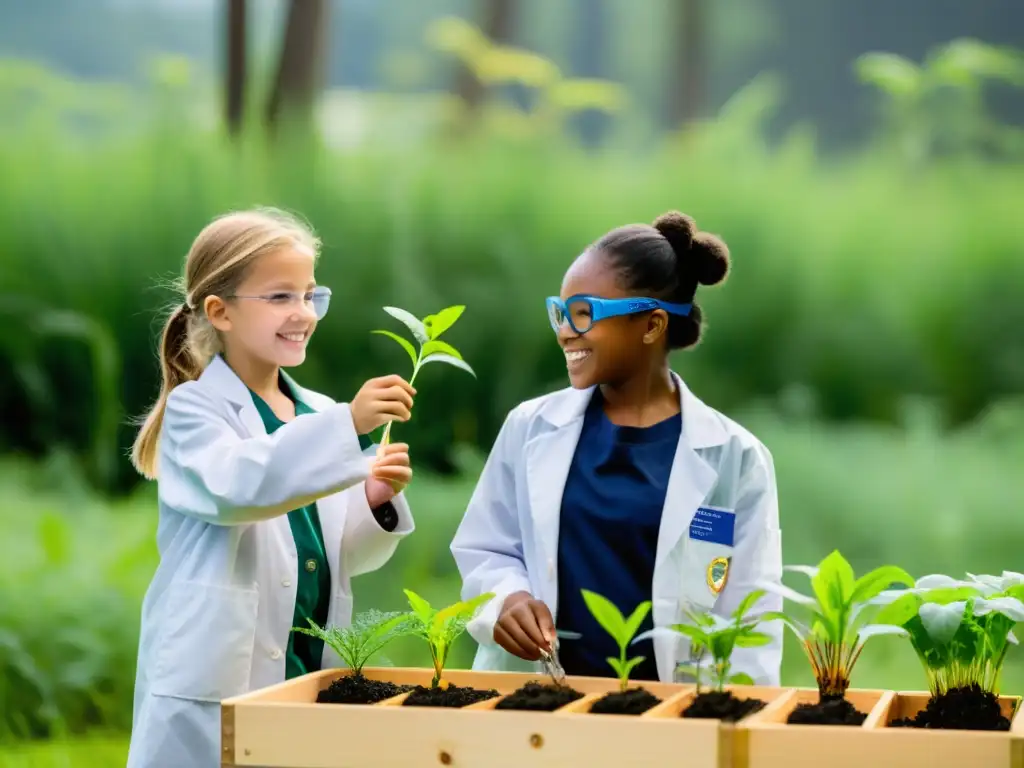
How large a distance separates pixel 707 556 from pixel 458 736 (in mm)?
695

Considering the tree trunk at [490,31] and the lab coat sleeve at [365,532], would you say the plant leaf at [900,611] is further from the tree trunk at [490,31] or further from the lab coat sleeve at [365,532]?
the tree trunk at [490,31]

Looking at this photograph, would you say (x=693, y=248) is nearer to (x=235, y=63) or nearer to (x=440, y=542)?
(x=440, y=542)

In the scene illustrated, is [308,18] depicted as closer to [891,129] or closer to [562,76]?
[562,76]

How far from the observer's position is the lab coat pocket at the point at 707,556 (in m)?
2.55

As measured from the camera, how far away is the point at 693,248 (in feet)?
9.05

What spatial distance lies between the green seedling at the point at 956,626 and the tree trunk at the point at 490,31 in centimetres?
636

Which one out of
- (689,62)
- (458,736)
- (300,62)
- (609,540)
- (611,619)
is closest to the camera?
(458,736)

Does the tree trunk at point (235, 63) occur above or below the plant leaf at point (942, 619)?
above

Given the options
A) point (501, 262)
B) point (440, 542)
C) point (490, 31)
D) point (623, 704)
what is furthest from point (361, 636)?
point (490, 31)

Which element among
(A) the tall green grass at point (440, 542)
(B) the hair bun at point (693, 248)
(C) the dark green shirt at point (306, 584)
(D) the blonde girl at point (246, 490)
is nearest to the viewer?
(D) the blonde girl at point (246, 490)

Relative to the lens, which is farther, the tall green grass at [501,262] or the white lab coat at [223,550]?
the tall green grass at [501,262]

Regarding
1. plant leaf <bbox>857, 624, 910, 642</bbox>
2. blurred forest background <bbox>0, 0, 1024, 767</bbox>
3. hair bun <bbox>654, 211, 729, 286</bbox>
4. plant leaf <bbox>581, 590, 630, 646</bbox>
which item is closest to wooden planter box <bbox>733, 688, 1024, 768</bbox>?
plant leaf <bbox>857, 624, 910, 642</bbox>

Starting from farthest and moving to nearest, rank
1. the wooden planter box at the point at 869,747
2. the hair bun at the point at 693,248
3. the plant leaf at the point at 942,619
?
the hair bun at the point at 693,248, the plant leaf at the point at 942,619, the wooden planter box at the point at 869,747

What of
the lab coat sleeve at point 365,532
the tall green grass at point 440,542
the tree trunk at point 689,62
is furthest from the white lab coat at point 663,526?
the tree trunk at point 689,62
